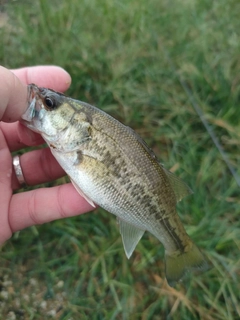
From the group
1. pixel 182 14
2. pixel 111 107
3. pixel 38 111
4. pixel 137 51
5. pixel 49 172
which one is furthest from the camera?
pixel 182 14

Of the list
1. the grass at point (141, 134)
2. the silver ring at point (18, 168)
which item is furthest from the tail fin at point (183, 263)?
the silver ring at point (18, 168)

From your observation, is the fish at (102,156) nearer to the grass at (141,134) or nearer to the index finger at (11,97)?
the index finger at (11,97)

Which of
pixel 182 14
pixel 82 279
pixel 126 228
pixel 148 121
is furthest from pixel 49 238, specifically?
pixel 182 14

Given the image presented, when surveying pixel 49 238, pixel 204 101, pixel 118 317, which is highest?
pixel 204 101

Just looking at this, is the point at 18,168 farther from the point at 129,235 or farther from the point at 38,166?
the point at 129,235

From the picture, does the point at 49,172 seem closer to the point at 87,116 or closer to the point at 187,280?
the point at 87,116
